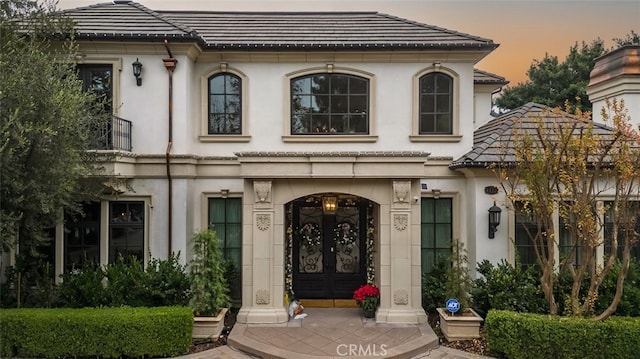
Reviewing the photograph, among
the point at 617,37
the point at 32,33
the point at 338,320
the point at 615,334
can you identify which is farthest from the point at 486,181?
the point at 617,37

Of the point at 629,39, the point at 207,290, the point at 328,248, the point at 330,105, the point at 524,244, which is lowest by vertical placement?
the point at 207,290

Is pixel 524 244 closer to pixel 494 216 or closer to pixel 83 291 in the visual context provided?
pixel 494 216

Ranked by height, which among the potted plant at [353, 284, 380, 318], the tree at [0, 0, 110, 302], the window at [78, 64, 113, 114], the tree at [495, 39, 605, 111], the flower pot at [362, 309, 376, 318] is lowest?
the flower pot at [362, 309, 376, 318]

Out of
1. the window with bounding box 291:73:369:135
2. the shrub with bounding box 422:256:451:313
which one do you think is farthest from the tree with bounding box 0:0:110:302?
the shrub with bounding box 422:256:451:313

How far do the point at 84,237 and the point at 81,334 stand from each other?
120 inches

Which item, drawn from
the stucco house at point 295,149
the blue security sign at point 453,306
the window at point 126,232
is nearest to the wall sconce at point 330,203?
the stucco house at point 295,149

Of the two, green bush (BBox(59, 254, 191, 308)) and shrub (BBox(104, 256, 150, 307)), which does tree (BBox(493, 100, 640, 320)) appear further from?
shrub (BBox(104, 256, 150, 307))

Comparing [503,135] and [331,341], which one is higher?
[503,135]

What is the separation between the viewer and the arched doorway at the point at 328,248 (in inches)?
417

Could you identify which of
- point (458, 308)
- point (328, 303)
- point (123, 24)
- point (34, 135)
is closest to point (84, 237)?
point (34, 135)

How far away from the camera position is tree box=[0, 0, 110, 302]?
6559mm

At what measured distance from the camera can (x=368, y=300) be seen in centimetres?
920

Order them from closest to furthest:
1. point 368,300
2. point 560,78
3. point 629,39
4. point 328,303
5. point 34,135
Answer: point 34,135 → point 368,300 → point 328,303 → point 629,39 → point 560,78

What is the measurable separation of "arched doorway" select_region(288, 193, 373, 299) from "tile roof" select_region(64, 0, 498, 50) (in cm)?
385
